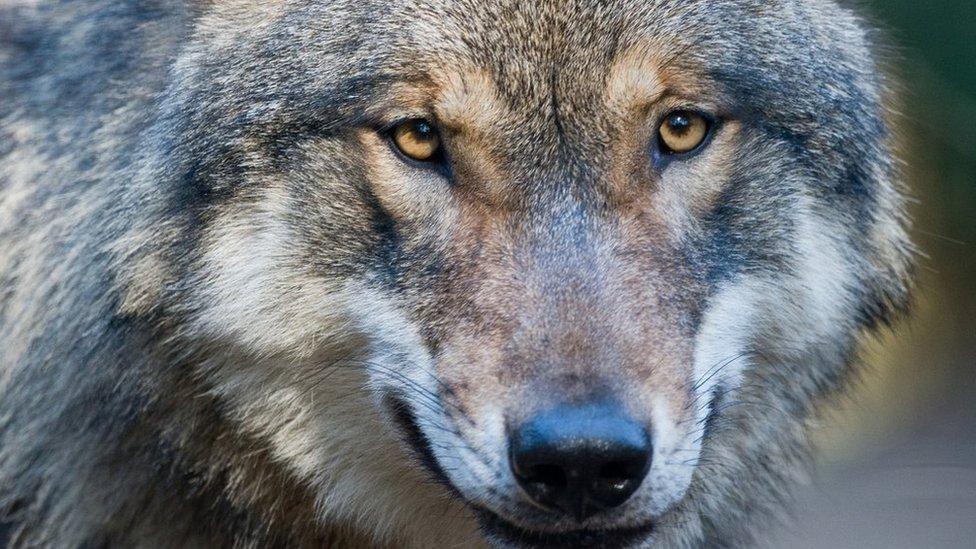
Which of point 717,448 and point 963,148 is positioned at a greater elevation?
point 717,448

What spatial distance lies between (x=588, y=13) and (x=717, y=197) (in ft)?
1.84

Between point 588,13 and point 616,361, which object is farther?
point 588,13

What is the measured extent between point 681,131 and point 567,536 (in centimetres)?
102

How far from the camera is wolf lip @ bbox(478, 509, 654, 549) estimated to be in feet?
8.79

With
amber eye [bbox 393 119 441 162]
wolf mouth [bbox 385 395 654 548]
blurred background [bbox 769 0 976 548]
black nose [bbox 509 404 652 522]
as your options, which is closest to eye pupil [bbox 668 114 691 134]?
amber eye [bbox 393 119 441 162]

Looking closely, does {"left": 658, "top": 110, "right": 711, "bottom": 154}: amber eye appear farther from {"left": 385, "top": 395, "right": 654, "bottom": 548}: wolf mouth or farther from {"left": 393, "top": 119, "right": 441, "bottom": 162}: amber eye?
{"left": 385, "top": 395, "right": 654, "bottom": 548}: wolf mouth

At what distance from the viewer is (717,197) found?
9.92 feet

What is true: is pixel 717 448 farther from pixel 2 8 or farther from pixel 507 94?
pixel 2 8

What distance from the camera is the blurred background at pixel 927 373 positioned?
19.7 ft

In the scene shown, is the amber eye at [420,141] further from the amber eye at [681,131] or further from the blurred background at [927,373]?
the blurred background at [927,373]

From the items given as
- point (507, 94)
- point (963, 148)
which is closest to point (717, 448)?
point (507, 94)

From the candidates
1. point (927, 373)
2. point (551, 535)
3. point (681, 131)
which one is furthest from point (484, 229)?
point (927, 373)

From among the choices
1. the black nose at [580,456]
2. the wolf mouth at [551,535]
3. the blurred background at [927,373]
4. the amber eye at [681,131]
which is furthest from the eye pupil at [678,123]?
the blurred background at [927,373]

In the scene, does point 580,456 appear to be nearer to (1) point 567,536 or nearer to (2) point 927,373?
(1) point 567,536
